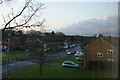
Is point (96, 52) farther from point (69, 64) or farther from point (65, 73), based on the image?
point (65, 73)

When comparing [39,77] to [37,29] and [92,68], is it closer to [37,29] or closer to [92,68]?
[92,68]

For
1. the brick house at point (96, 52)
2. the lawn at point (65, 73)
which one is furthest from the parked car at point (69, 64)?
the brick house at point (96, 52)

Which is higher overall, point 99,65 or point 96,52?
point 96,52

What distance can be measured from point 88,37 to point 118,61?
64 centimetres

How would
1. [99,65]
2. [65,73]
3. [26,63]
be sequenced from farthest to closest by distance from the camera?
[26,63], [65,73], [99,65]

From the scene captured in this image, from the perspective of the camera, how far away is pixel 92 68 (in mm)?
2982

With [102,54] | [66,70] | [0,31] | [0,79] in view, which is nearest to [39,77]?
[66,70]

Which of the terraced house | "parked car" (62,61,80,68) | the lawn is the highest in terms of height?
the terraced house

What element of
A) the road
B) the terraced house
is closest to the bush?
the terraced house

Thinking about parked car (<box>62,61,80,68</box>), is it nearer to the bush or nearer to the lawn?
the lawn

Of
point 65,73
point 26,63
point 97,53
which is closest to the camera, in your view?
point 97,53

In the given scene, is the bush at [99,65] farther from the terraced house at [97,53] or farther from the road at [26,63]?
the road at [26,63]

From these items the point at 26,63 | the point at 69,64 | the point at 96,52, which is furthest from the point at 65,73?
the point at 26,63

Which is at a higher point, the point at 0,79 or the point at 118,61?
the point at 118,61
